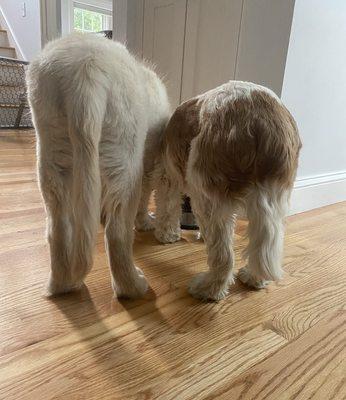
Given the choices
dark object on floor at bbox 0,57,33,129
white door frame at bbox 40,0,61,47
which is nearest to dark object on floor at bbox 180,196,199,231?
white door frame at bbox 40,0,61,47

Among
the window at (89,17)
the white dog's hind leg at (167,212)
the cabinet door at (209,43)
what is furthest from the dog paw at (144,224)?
the window at (89,17)

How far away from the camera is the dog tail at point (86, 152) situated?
653 millimetres

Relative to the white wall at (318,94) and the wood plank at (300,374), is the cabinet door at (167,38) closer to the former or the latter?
the white wall at (318,94)

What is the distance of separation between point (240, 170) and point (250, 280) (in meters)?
0.37

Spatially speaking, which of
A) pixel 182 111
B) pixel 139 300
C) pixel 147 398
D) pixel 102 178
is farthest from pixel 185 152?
pixel 147 398

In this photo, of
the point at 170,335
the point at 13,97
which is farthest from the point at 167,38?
the point at 13,97

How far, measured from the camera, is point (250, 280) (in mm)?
939

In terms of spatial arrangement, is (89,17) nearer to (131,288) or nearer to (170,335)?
(131,288)

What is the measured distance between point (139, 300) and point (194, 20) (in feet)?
4.57

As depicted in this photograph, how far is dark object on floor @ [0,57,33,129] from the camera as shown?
347 centimetres

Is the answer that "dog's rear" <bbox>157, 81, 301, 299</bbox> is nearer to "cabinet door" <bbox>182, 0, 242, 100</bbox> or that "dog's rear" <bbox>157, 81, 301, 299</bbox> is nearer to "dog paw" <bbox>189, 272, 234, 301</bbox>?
"dog paw" <bbox>189, 272, 234, 301</bbox>

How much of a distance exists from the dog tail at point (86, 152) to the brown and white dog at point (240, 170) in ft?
0.81

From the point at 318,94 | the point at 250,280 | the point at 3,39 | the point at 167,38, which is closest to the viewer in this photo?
the point at 250,280

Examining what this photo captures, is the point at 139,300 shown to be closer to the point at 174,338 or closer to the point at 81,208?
the point at 174,338
